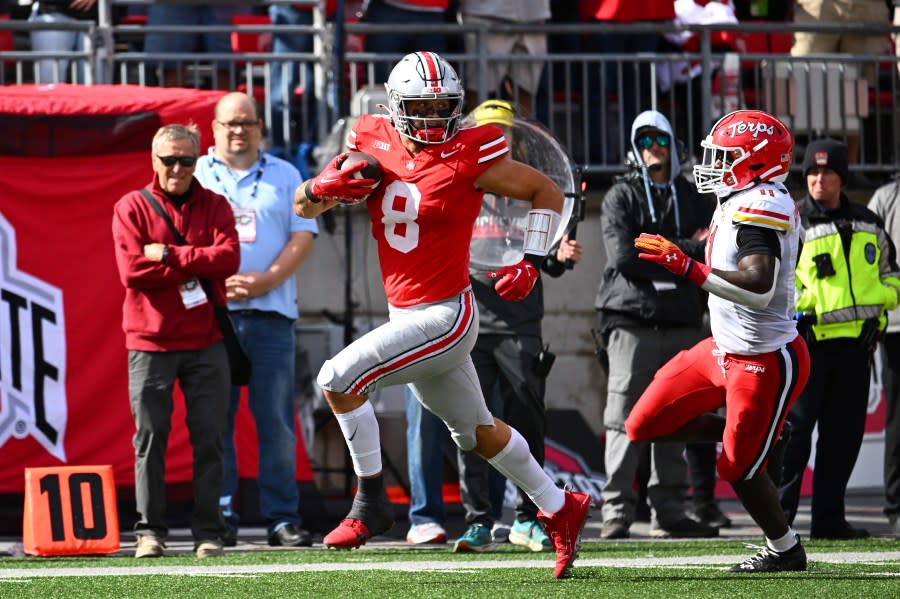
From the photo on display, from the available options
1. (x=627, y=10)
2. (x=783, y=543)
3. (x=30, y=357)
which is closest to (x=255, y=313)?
(x=30, y=357)

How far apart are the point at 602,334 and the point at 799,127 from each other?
3301 mm

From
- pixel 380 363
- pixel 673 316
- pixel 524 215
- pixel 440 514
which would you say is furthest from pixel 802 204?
pixel 380 363

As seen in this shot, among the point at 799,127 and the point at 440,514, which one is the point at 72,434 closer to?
the point at 440,514

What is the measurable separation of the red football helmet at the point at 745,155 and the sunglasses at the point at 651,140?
7.03ft

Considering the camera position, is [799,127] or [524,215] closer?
[524,215]

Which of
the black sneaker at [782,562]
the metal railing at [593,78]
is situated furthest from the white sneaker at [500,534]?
the metal railing at [593,78]

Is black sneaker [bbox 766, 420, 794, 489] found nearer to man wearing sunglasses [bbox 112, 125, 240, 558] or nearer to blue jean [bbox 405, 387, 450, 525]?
blue jean [bbox 405, 387, 450, 525]

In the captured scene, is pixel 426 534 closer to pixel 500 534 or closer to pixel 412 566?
pixel 500 534

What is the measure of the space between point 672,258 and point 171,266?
2693mm

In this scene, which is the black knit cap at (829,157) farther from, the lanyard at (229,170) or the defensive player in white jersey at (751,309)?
the lanyard at (229,170)

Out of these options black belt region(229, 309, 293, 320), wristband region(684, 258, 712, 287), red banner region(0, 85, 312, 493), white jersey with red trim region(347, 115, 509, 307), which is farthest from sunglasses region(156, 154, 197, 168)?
wristband region(684, 258, 712, 287)

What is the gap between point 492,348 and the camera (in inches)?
327

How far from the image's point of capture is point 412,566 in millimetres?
6875

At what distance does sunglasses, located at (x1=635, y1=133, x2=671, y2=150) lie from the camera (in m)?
8.67
